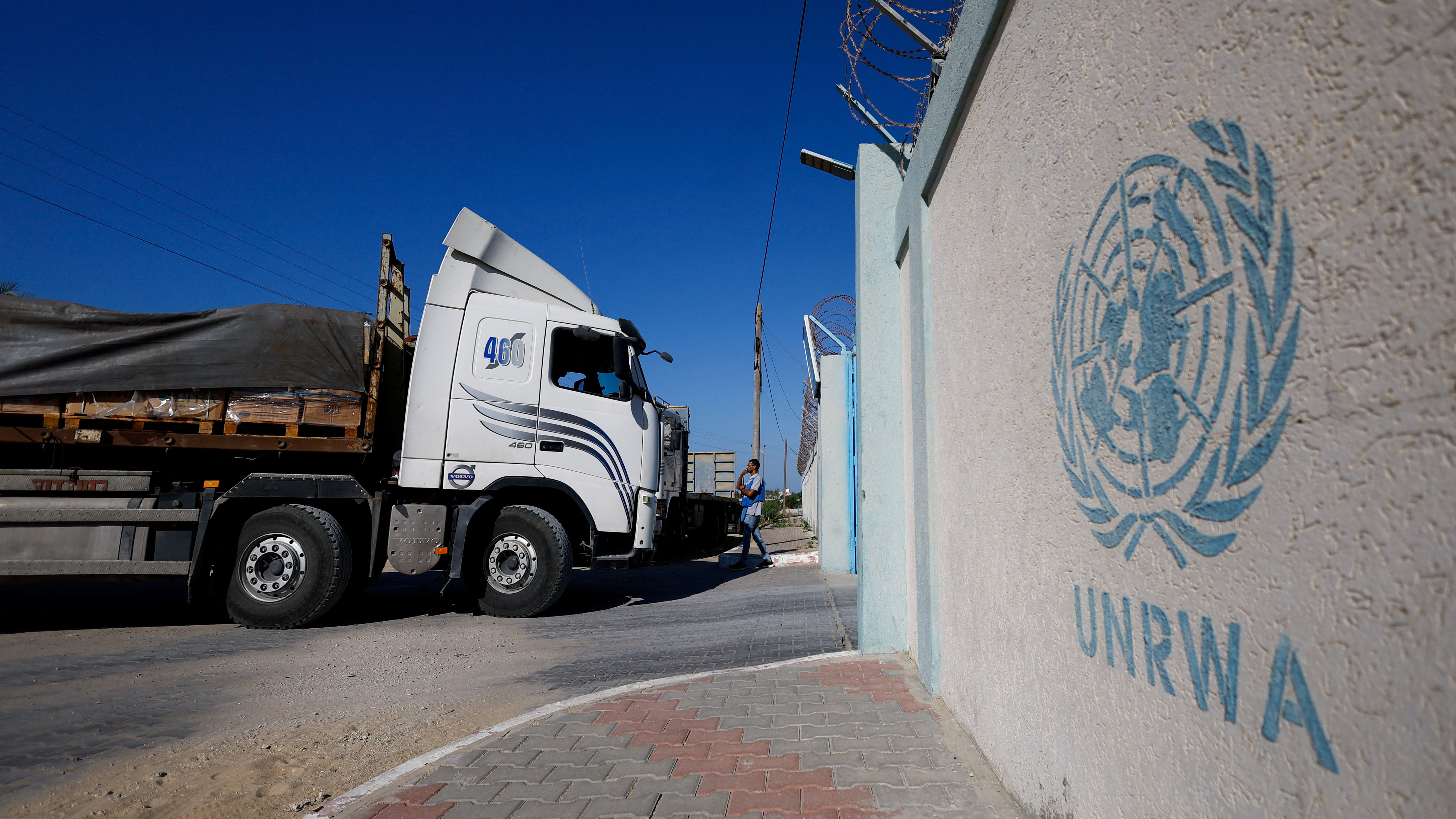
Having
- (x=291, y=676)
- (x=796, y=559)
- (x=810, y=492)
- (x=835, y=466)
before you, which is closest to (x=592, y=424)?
(x=291, y=676)

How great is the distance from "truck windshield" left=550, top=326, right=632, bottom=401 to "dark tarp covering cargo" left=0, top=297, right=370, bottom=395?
5.80ft

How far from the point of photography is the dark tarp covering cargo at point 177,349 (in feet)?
20.8

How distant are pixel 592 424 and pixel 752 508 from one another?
5371 mm

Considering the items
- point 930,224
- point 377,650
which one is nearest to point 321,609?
point 377,650

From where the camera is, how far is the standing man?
39.5ft

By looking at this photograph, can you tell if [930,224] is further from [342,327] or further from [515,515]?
[342,327]

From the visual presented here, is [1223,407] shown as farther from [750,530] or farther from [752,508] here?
[752,508]

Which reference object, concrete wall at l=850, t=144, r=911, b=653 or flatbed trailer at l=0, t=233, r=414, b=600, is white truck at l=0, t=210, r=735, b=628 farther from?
concrete wall at l=850, t=144, r=911, b=653

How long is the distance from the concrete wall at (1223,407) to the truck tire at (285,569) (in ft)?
19.6

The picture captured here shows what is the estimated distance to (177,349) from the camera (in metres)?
6.60

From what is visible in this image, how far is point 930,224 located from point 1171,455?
2.51 metres

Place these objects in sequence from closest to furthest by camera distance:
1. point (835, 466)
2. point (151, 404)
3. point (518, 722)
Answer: point (518, 722) → point (151, 404) → point (835, 466)

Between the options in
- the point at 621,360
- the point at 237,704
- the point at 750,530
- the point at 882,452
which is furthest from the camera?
the point at 750,530

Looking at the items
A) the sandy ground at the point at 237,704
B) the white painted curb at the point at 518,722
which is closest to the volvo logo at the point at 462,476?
the sandy ground at the point at 237,704
